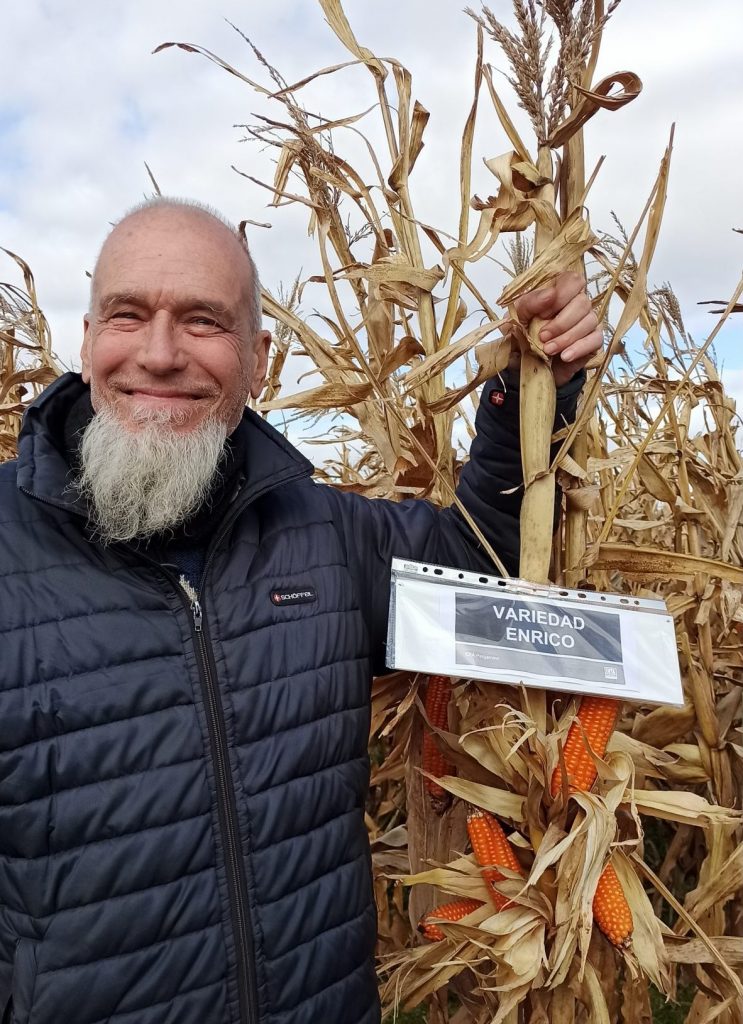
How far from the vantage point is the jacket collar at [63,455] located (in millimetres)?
1367

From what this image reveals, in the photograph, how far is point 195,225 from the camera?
1.62 m

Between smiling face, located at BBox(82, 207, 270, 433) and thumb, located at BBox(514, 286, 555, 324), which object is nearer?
thumb, located at BBox(514, 286, 555, 324)

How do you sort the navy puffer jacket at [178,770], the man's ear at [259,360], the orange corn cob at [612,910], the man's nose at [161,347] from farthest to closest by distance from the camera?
the man's ear at [259,360] < the man's nose at [161,347] < the orange corn cob at [612,910] < the navy puffer jacket at [178,770]

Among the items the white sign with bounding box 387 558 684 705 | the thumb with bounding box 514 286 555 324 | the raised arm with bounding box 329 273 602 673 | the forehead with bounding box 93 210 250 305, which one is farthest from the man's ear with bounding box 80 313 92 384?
the thumb with bounding box 514 286 555 324

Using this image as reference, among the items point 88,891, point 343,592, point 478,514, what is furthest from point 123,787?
point 478,514

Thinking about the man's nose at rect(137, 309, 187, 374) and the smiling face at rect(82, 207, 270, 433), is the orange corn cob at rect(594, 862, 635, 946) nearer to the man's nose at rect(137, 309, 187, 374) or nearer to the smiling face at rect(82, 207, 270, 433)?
the smiling face at rect(82, 207, 270, 433)

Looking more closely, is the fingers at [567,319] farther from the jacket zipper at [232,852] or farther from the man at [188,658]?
the jacket zipper at [232,852]

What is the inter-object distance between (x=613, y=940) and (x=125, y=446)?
1.29m

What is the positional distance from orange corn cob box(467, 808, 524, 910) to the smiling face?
951 millimetres

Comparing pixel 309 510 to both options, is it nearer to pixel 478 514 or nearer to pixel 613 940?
pixel 478 514

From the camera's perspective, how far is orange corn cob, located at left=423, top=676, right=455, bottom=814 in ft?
5.40

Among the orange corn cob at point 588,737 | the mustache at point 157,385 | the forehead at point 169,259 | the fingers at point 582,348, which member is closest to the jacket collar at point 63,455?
the mustache at point 157,385

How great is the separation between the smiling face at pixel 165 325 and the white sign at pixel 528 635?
57 cm

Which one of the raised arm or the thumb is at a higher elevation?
the thumb
